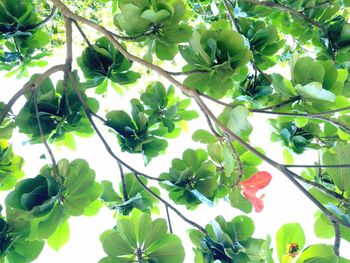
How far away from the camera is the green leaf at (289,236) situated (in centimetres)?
91

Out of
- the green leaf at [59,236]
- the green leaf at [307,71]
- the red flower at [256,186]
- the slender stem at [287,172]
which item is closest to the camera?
the slender stem at [287,172]

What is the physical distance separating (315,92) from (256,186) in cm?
43

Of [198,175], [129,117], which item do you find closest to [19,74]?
[129,117]

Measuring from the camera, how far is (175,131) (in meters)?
1.48

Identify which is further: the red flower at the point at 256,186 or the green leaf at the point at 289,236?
the red flower at the point at 256,186

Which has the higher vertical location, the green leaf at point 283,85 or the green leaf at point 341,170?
the green leaf at point 283,85

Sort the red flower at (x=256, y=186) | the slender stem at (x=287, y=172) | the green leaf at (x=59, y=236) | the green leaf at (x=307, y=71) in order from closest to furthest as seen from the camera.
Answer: the slender stem at (x=287, y=172) < the green leaf at (x=307, y=71) < the green leaf at (x=59, y=236) < the red flower at (x=256, y=186)

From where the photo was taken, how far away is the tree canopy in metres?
0.97

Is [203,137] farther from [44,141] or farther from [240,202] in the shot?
[44,141]

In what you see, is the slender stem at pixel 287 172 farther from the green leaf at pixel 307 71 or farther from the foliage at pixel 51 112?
the foliage at pixel 51 112

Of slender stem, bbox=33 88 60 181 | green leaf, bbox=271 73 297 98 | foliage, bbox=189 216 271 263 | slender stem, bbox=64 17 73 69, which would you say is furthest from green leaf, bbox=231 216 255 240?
slender stem, bbox=64 17 73 69

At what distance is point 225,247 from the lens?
1022mm

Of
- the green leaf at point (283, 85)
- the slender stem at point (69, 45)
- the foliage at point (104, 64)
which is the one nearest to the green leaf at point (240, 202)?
the green leaf at point (283, 85)

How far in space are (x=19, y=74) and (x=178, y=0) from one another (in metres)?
0.78
